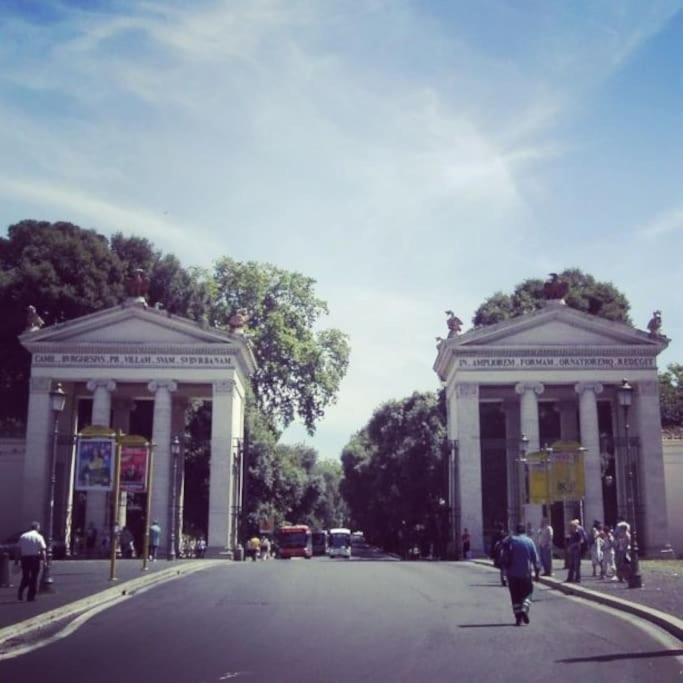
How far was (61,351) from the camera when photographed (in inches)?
1860

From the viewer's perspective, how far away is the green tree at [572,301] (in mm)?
63438

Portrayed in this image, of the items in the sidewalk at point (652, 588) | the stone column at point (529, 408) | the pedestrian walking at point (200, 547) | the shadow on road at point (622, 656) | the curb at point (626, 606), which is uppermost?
the stone column at point (529, 408)

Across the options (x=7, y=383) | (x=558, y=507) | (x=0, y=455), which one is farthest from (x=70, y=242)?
(x=558, y=507)

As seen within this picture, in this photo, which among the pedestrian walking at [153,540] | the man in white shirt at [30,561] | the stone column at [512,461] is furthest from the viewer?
the stone column at [512,461]

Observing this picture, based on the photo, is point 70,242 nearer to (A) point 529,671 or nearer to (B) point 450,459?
(B) point 450,459

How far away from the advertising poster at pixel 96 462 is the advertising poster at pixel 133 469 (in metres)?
3.64

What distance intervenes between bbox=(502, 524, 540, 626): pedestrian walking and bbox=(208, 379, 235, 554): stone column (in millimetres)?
27751

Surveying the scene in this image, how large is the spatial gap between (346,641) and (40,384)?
3524 centimetres

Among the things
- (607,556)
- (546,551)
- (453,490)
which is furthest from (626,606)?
(453,490)

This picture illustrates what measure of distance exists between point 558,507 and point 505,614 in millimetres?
32782

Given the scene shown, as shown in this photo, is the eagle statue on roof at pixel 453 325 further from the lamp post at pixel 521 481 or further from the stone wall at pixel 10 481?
the stone wall at pixel 10 481

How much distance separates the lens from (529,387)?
47.9 metres

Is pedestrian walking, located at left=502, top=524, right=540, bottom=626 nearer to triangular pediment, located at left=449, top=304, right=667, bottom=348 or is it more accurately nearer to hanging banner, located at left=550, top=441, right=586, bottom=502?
hanging banner, located at left=550, top=441, right=586, bottom=502

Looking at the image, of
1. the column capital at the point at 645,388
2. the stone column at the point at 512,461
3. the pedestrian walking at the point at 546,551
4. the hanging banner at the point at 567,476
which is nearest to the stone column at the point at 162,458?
the stone column at the point at 512,461
